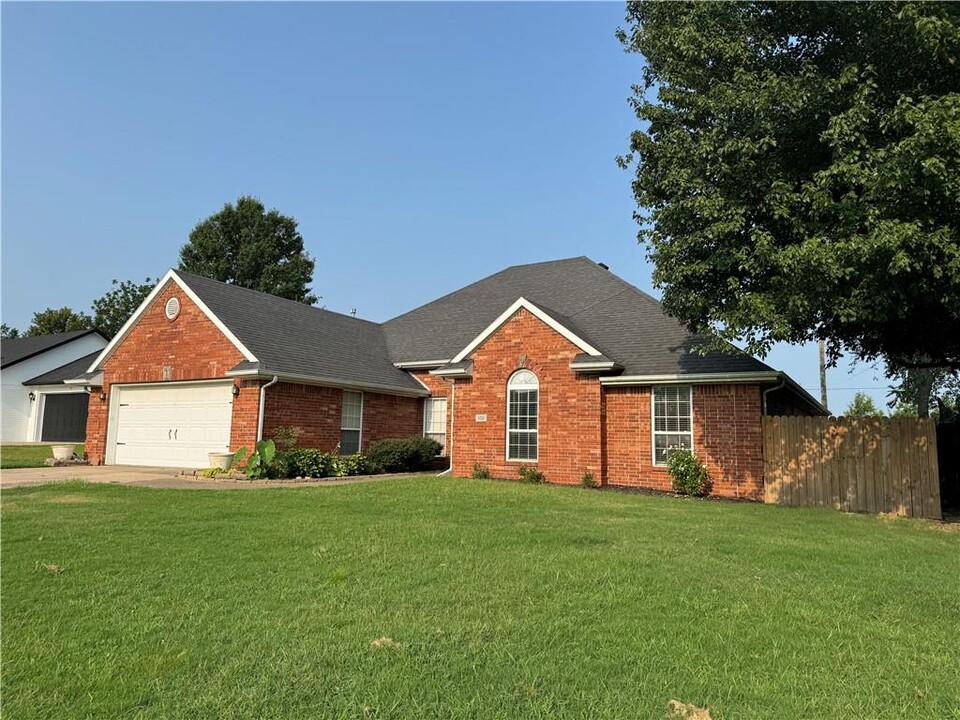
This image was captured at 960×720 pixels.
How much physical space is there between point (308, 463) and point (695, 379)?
10.2 meters

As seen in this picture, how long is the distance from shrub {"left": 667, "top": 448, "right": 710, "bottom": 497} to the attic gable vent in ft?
50.1

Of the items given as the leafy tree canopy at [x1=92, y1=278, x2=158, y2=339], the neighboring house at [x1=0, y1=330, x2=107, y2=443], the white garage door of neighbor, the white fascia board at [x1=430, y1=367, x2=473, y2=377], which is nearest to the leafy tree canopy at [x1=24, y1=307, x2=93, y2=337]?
the leafy tree canopy at [x1=92, y1=278, x2=158, y2=339]

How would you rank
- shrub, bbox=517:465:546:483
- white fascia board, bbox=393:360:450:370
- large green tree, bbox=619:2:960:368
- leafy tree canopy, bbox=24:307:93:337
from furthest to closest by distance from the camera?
leafy tree canopy, bbox=24:307:93:337 → white fascia board, bbox=393:360:450:370 → shrub, bbox=517:465:546:483 → large green tree, bbox=619:2:960:368

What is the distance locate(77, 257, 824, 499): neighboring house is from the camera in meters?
→ 15.5

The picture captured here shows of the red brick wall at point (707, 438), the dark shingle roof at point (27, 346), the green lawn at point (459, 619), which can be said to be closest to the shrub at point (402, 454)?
the red brick wall at point (707, 438)

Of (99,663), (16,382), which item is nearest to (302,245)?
(16,382)

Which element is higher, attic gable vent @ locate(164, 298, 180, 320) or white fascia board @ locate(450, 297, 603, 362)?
attic gable vent @ locate(164, 298, 180, 320)

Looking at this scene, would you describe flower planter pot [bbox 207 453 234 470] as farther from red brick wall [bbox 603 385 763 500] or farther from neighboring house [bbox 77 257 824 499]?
red brick wall [bbox 603 385 763 500]

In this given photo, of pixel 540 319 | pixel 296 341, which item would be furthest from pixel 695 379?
pixel 296 341

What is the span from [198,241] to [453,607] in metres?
47.8

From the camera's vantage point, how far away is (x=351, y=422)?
64.7 ft

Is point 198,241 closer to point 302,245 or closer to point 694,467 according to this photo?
point 302,245

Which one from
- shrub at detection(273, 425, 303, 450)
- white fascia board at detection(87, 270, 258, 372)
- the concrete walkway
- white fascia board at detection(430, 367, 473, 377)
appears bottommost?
the concrete walkway

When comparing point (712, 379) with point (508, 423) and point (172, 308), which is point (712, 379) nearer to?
point (508, 423)
